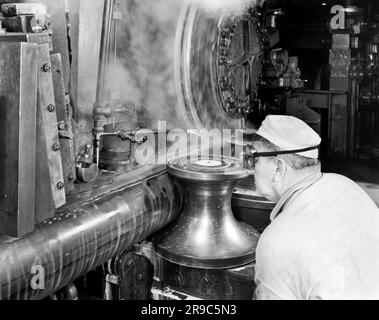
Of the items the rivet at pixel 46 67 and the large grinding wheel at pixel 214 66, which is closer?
the rivet at pixel 46 67

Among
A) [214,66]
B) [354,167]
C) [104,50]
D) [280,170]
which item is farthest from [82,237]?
[354,167]

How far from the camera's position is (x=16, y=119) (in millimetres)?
1221

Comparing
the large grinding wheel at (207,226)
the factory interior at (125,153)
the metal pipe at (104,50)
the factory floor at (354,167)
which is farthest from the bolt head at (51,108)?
the factory floor at (354,167)

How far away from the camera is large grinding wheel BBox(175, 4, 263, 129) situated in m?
2.47

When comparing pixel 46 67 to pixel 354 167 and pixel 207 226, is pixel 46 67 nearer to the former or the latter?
pixel 207 226

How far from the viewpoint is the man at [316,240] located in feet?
3.87

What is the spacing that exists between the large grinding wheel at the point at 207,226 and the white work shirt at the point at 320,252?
0.68 metres

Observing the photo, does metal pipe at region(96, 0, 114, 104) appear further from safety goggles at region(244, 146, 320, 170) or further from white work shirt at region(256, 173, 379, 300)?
white work shirt at region(256, 173, 379, 300)

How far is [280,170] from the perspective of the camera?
57.6 inches

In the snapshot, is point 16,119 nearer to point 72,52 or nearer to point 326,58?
point 72,52

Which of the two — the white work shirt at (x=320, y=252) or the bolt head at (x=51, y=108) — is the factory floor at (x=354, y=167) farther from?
the bolt head at (x=51, y=108)

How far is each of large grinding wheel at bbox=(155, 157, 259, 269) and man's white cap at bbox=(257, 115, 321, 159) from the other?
502 mm
